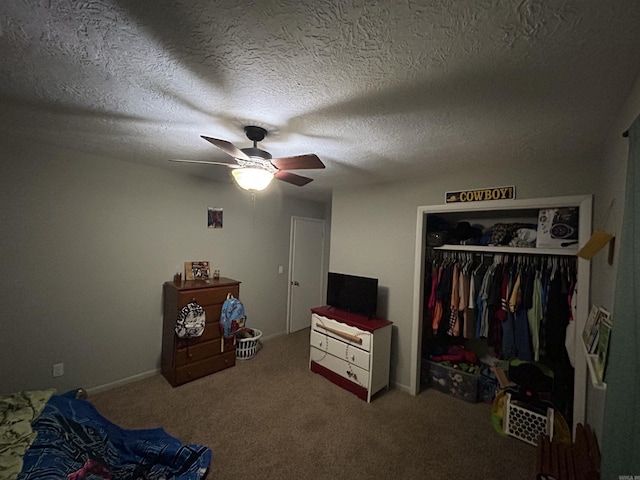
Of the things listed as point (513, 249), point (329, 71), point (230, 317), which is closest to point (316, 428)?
point (230, 317)

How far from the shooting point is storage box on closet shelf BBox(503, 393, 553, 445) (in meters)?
2.07

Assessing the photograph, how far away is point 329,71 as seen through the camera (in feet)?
3.71

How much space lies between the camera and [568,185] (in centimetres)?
202

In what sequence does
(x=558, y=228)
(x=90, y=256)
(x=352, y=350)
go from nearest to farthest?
(x=558, y=228), (x=90, y=256), (x=352, y=350)

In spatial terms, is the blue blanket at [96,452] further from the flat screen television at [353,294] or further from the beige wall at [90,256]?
the flat screen television at [353,294]

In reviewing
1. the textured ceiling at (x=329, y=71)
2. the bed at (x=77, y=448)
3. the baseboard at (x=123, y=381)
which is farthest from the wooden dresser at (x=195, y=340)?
the textured ceiling at (x=329, y=71)

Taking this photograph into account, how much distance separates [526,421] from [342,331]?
66.7 inches

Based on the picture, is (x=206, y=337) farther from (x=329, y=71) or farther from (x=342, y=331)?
(x=329, y=71)

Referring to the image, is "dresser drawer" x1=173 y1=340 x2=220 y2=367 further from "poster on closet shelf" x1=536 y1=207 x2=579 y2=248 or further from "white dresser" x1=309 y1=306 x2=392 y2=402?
"poster on closet shelf" x1=536 y1=207 x2=579 y2=248

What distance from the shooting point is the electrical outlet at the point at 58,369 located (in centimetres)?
234

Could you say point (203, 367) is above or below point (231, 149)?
below

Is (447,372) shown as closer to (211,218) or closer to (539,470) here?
(539,470)

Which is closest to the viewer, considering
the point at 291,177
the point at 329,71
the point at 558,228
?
the point at 329,71

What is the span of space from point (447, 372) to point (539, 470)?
131 cm
